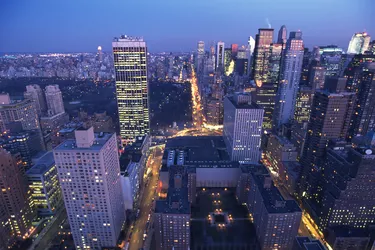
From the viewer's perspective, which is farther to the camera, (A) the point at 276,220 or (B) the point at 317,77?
(B) the point at 317,77

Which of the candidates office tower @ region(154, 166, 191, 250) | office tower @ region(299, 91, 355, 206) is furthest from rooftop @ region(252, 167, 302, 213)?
office tower @ region(154, 166, 191, 250)

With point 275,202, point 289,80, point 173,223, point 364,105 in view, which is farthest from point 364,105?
point 173,223

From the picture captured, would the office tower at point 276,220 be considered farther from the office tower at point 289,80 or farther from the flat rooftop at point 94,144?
the office tower at point 289,80

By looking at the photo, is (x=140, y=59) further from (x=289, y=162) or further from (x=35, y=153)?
(x=289, y=162)

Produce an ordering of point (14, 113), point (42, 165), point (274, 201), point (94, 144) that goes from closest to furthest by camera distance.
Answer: point (94, 144)
point (274, 201)
point (42, 165)
point (14, 113)

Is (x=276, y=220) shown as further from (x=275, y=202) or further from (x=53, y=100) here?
(x=53, y=100)

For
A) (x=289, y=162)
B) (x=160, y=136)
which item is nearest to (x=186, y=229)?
(x=289, y=162)
